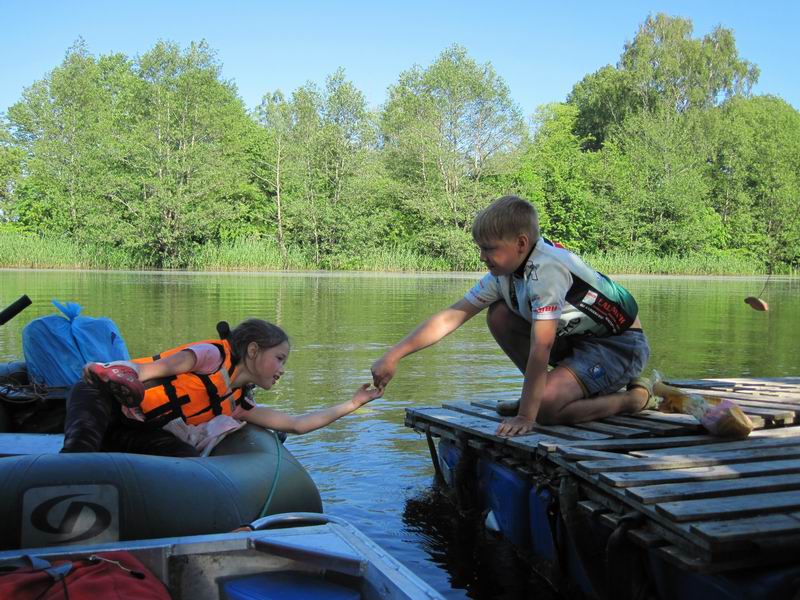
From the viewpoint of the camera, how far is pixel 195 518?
3330 millimetres

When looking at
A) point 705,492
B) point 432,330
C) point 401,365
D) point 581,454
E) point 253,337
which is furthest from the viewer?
point 401,365

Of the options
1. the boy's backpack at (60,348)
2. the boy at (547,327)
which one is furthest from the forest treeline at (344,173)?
the boy at (547,327)

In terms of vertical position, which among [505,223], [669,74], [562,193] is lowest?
[505,223]

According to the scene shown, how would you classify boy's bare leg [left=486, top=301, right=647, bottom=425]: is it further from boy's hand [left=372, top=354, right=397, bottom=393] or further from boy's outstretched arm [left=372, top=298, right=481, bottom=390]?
boy's hand [left=372, top=354, right=397, bottom=393]

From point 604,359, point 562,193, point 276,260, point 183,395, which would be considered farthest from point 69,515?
point 562,193

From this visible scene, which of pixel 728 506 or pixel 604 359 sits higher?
pixel 604 359

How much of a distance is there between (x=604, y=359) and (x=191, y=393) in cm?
214

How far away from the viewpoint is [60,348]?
517cm

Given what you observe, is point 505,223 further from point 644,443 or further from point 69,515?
point 69,515

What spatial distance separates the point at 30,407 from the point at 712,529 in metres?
3.87

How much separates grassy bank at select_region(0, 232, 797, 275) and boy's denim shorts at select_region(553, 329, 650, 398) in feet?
110

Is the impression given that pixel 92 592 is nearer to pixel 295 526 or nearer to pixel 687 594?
pixel 295 526

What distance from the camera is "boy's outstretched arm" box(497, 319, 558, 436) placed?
13.6ft

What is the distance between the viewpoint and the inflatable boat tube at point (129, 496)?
114 inches
